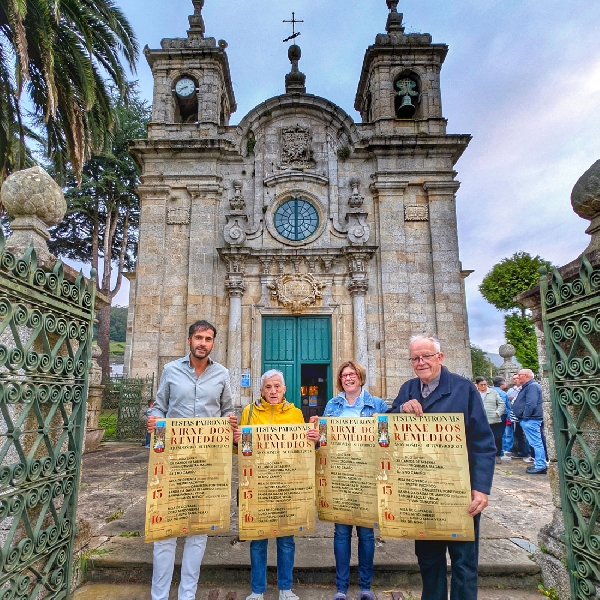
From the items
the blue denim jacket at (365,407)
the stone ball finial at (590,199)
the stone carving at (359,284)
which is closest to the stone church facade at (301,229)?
the stone carving at (359,284)

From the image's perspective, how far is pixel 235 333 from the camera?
Answer: 35.0ft

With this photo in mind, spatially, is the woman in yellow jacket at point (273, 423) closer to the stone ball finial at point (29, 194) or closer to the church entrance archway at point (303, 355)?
the stone ball finial at point (29, 194)

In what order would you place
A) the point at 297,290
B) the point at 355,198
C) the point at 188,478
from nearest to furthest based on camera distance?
the point at 188,478 < the point at 297,290 < the point at 355,198

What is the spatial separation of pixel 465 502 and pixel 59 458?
2.75m

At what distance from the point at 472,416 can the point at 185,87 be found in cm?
1335

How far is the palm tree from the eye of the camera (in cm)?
745

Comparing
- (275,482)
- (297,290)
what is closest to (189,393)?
(275,482)

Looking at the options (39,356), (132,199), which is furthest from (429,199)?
(132,199)

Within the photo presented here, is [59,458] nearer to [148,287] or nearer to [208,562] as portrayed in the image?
[208,562]

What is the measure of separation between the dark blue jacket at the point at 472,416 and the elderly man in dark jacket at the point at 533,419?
544 centimetres

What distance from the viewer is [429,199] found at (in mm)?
11547

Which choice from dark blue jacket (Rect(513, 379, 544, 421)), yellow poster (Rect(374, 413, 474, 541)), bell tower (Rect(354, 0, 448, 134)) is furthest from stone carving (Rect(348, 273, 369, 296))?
yellow poster (Rect(374, 413, 474, 541))

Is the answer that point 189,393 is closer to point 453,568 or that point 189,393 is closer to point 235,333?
point 453,568

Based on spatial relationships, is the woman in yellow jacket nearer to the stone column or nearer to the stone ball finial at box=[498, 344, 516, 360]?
the stone column
